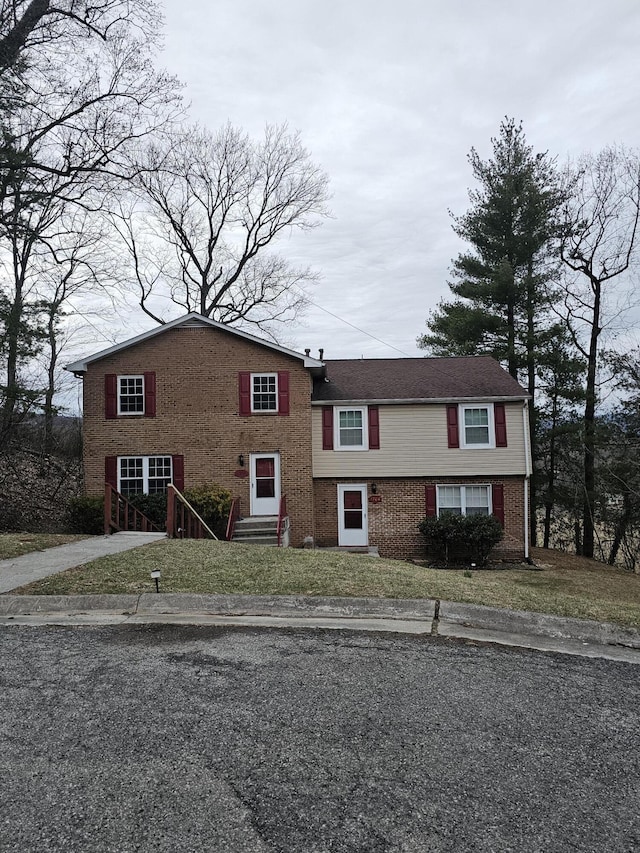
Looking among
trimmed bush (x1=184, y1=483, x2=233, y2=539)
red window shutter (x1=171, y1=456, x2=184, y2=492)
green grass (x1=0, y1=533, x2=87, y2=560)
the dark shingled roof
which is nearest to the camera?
green grass (x1=0, y1=533, x2=87, y2=560)

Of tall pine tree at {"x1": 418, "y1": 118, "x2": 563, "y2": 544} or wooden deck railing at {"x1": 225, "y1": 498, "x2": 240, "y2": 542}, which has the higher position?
tall pine tree at {"x1": 418, "y1": 118, "x2": 563, "y2": 544}

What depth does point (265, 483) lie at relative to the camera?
18.3m

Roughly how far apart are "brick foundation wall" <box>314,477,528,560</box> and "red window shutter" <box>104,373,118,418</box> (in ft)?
21.5

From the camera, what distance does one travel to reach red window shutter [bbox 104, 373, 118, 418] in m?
18.4

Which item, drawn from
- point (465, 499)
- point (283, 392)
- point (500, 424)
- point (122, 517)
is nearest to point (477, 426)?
point (500, 424)

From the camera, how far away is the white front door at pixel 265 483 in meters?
18.2

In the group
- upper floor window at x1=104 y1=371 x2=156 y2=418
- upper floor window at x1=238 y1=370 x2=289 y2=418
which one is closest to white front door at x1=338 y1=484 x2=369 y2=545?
upper floor window at x1=238 y1=370 x2=289 y2=418

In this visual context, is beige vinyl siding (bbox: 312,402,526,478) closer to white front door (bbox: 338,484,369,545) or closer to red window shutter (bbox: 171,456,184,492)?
white front door (bbox: 338,484,369,545)

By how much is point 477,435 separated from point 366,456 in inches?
139

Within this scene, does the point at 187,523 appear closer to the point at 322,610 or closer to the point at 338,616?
the point at 322,610

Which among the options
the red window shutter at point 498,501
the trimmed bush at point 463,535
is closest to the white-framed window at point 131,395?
the trimmed bush at point 463,535

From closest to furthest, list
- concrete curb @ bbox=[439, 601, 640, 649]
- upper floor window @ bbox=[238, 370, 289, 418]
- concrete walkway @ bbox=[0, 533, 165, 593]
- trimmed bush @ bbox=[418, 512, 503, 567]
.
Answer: concrete curb @ bbox=[439, 601, 640, 649] → concrete walkway @ bbox=[0, 533, 165, 593] → trimmed bush @ bbox=[418, 512, 503, 567] → upper floor window @ bbox=[238, 370, 289, 418]

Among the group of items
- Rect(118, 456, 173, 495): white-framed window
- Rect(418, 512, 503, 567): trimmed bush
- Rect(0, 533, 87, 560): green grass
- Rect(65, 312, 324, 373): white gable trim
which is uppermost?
Rect(65, 312, 324, 373): white gable trim

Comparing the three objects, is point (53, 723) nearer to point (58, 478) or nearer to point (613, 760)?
point (613, 760)
